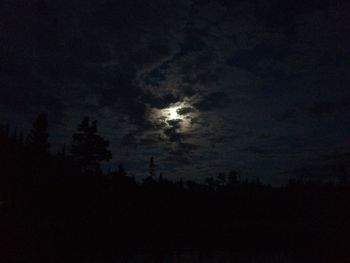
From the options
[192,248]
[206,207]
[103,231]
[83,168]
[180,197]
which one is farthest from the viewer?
[206,207]

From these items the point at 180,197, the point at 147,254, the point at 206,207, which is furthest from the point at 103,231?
the point at 206,207

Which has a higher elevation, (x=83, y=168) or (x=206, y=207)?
(x=83, y=168)

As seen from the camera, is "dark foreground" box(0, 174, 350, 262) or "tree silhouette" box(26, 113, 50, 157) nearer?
"dark foreground" box(0, 174, 350, 262)

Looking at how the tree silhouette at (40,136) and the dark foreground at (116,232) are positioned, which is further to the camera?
the tree silhouette at (40,136)

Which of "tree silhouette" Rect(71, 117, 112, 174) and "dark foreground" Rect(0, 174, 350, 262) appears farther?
"tree silhouette" Rect(71, 117, 112, 174)

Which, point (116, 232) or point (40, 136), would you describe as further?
point (40, 136)

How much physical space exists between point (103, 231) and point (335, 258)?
2840 cm

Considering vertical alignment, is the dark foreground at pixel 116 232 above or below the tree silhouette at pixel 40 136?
below

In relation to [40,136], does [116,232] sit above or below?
below

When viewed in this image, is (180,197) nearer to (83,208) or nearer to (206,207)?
(206,207)

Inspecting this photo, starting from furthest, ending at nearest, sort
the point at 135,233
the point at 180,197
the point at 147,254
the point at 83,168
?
the point at 180,197 → the point at 83,168 → the point at 135,233 → the point at 147,254

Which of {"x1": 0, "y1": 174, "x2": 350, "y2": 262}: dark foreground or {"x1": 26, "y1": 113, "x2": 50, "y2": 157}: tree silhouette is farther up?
{"x1": 26, "y1": 113, "x2": 50, "y2": 157}: tree silhouette

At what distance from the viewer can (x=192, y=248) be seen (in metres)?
42.4

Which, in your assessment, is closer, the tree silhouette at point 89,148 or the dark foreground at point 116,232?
the dark foreground at point 116,232
